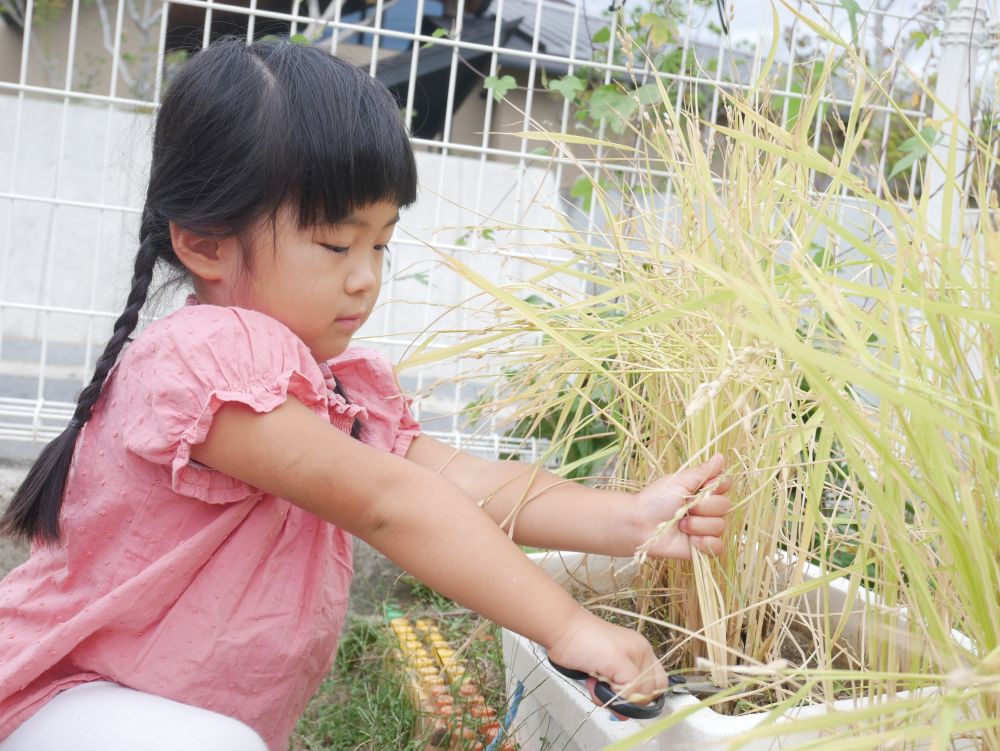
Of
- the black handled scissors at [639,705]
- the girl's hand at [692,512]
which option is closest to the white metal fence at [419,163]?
the girl's hand at [692,512]

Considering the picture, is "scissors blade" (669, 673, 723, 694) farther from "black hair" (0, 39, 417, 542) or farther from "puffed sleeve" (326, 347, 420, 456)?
"black hair" (0, 39, 417, 542)

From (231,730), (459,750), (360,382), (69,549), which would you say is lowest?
(459,750)

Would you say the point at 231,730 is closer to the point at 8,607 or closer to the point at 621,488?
the point at 8,607

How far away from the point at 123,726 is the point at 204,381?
0.37 meters

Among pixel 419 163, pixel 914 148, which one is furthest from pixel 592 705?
pixel 419 163

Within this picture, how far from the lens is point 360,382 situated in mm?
1445

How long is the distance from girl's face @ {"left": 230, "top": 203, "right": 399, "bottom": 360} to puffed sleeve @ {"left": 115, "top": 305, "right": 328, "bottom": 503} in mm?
45

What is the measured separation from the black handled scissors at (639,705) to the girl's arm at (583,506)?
0.43ft

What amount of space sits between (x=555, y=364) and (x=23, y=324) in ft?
6.96

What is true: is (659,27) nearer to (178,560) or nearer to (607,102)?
(607,102)

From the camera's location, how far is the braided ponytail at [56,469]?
47.2 inches

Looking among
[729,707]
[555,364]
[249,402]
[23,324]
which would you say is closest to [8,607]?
[249,402]

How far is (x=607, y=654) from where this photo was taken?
97 cm

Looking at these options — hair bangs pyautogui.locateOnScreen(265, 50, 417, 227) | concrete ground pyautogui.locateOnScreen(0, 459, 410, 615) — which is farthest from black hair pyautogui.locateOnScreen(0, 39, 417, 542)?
concrete ground pyautogui.locateOnScreen(0, 459, 410, 615)
